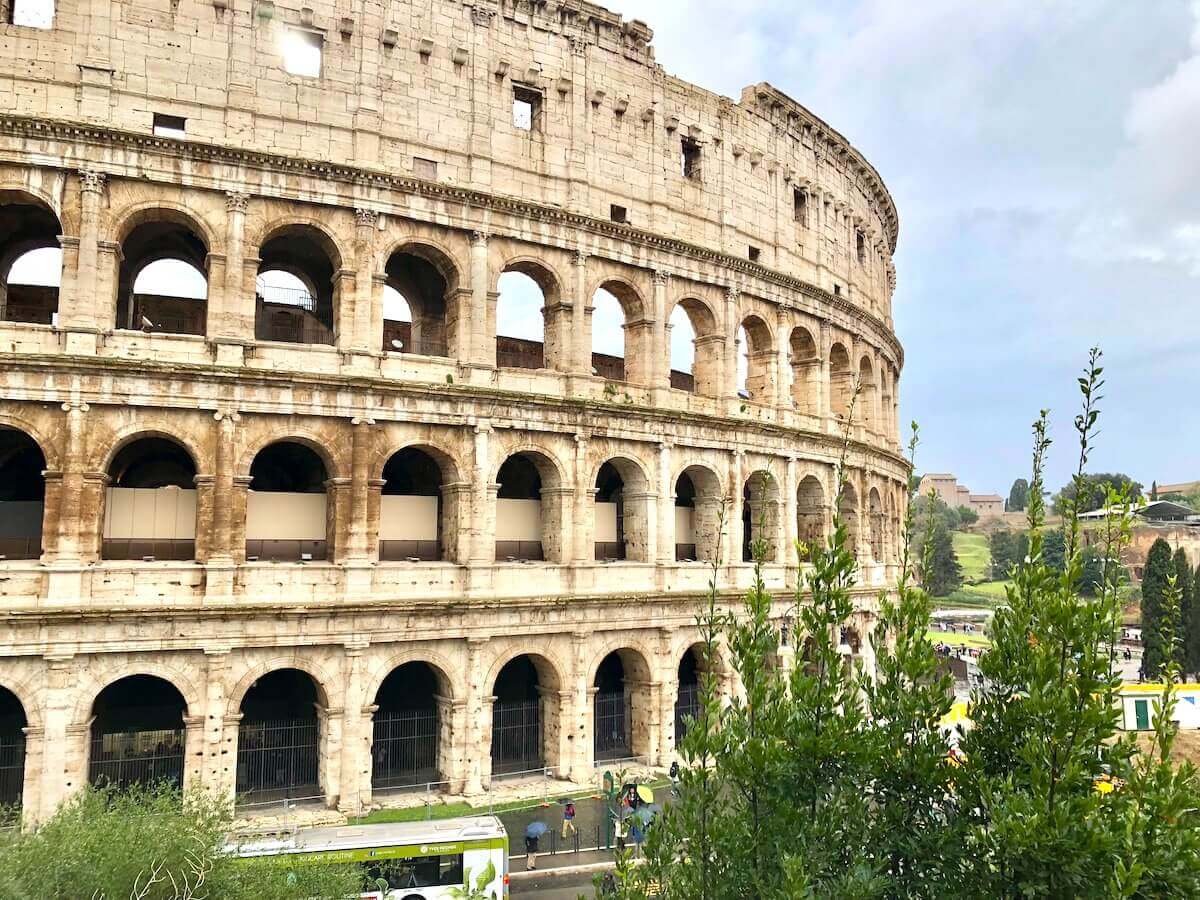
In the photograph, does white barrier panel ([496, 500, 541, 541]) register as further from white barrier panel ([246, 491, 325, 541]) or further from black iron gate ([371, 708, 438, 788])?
black iron gate ([371, 708, 438, 788])

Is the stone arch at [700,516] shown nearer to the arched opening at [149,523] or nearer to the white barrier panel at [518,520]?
the white barrier panel at [518,520]

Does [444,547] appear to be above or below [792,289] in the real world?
below

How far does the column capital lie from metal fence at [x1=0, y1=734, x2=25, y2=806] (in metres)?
13.1

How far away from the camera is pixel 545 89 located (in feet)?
77.7

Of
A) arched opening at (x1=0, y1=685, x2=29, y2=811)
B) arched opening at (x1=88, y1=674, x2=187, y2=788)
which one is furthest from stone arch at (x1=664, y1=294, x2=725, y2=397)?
arched opening at (x1=0, y1=685, x2=29, y2=811)

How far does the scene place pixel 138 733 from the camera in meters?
19.9

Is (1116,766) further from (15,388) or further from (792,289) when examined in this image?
(792,289)

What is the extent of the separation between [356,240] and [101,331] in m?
6.08

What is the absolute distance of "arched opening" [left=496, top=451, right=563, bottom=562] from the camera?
75.0 feet

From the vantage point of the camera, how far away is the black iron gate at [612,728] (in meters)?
23.9

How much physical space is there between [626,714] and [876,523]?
48.0ft

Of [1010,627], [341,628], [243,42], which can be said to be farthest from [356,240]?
[1010,627]

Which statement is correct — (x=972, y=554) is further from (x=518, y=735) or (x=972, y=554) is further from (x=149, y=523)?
(x=149, y=523)

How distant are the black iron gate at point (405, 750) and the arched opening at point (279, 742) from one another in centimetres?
157
